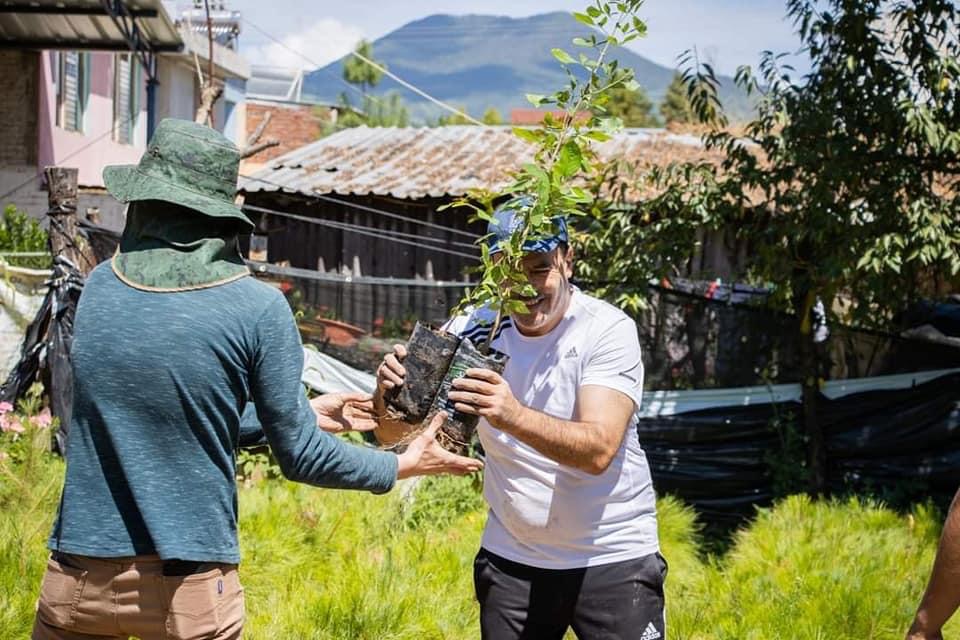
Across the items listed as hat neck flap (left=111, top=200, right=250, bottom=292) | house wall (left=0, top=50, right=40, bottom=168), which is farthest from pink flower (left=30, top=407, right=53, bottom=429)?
house wall (left=0, top=50, right=40, bottom=168)

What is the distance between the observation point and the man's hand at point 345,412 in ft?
10.9

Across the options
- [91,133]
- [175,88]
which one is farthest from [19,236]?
[175,88]

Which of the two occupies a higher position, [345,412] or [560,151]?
[560,151]

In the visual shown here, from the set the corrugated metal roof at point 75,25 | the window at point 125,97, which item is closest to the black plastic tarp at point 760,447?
the corrugated metal roof at point 75,25

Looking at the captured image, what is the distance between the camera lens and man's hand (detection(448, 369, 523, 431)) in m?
2.82

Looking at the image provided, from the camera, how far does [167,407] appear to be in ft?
8.07

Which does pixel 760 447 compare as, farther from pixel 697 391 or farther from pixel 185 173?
pixel 185 173

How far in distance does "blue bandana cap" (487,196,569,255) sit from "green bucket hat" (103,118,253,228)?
2.58 feet

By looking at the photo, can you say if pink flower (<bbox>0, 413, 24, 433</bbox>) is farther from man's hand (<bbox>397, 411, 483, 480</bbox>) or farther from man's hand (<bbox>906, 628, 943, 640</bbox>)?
man's hand (<bbox>906, 628, 943, 640</bbox>)

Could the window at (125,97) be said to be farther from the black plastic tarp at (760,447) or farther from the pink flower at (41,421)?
the black plastic tarp at (760,447)

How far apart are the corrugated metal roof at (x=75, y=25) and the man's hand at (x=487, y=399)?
11014mm

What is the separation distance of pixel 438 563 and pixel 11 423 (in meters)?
2.94

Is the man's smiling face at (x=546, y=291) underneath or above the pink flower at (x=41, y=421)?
above

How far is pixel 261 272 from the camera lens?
7.83m
